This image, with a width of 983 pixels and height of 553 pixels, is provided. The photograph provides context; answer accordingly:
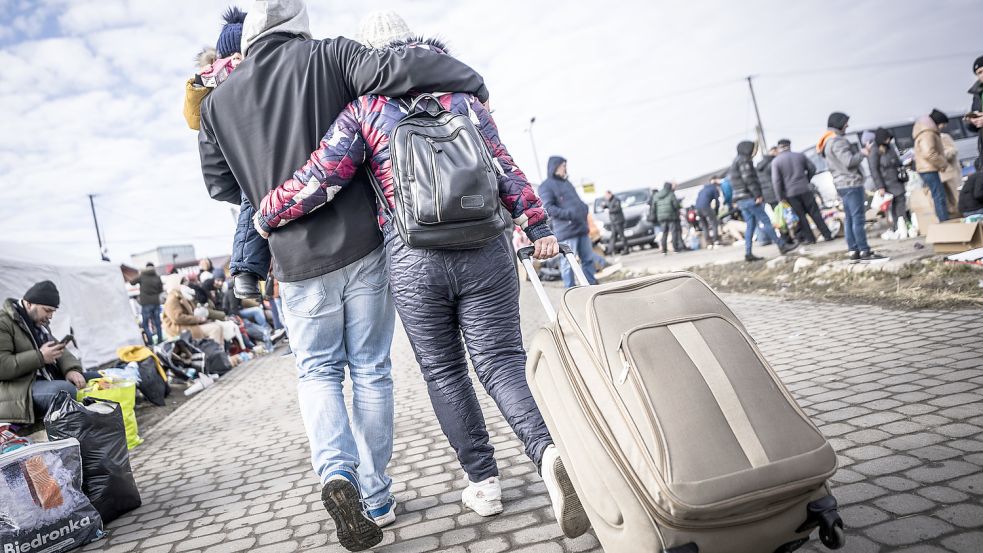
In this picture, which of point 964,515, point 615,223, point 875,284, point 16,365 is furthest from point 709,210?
point 964,515

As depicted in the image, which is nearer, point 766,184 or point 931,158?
point 931,158

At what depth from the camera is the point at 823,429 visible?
3182 mm

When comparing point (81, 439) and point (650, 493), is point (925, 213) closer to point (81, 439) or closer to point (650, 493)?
point (650, 493)

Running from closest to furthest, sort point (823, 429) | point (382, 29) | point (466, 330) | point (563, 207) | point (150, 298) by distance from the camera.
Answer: point (466, 330), point (382, 29), point (823, 429), point (563, 207), point (150, 298)

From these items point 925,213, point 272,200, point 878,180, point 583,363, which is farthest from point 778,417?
point 878,180

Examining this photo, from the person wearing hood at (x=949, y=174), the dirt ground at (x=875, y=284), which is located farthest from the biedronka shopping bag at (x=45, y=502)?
the person wearing hood at (x=949, y=174)

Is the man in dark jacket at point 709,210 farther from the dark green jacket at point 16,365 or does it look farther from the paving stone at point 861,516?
the paving stone at point 861,516

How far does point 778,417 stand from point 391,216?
1.50 meters

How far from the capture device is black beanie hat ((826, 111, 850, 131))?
30.5 ft

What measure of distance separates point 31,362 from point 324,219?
3776mm

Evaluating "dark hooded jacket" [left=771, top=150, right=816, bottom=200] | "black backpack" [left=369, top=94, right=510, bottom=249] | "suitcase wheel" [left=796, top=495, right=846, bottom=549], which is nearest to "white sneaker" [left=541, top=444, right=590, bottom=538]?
"suitcase wheel" [left=796, top=495, right=846, bottom=549]

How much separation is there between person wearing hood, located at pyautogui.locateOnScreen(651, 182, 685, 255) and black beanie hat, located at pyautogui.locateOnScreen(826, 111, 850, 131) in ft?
24.2

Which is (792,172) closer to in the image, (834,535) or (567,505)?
(567,505)

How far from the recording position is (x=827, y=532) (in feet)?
5.48
